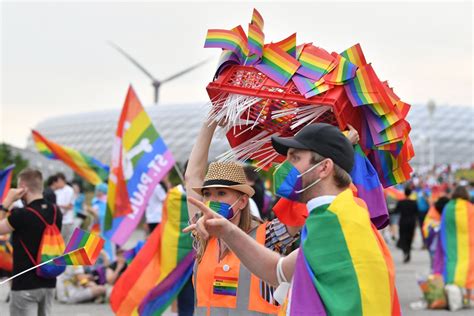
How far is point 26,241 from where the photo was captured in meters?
6.95

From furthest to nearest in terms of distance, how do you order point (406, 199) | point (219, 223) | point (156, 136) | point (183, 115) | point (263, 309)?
point (183, 115) → point (406, 199) → point (156, 136) → point (263, 309) → point (219, 223)

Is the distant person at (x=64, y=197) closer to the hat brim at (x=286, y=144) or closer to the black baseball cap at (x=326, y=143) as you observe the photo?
the hat brim at (x=286, y=144)

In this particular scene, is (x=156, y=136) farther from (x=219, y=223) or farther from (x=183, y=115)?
(x=183, y=115)

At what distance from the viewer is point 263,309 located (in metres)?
4.32

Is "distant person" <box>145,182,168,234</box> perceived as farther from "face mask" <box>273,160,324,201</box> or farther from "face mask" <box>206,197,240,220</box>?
"face mask" <box>273,160,324,201</box>

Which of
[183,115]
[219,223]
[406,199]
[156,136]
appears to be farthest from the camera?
[183,115]

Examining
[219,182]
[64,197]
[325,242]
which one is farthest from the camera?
[64,197]

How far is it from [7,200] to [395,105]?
11.7 ft

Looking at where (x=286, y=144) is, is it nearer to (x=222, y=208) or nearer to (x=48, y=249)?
(x=222, y=208)

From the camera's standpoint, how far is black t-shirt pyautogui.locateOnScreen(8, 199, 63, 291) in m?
6.91

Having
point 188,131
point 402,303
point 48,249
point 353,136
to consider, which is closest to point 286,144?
point 353,136

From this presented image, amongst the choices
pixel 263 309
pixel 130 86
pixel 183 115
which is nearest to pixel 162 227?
pixel 130 86

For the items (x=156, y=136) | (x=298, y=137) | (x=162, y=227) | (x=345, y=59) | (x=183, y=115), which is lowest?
(x=183, y=115)

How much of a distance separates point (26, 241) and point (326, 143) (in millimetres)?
4110
